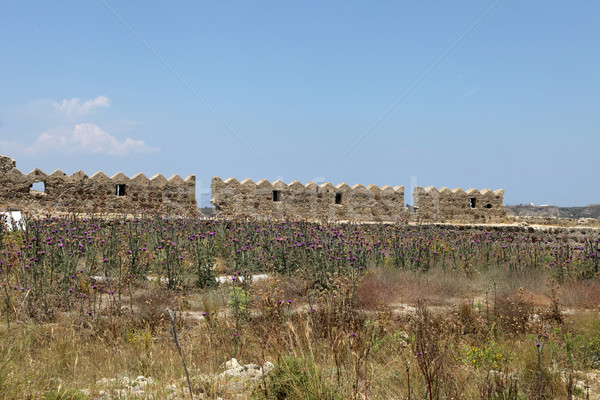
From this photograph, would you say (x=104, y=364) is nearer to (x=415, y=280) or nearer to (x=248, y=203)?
(x=415, y=280)

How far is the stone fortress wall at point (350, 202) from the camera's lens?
16312mm

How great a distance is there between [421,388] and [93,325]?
3.44 meters

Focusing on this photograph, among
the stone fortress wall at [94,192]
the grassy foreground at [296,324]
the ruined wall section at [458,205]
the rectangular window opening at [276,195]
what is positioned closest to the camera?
the grassy foreground at [296,324]

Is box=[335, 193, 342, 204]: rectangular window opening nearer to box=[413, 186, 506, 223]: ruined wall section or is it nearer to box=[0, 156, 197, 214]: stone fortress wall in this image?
box=[413, 186, 506, 223]: ruined wall section

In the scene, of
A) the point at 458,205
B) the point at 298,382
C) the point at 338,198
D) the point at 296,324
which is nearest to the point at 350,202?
the point at 338,198

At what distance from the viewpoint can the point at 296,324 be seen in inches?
187

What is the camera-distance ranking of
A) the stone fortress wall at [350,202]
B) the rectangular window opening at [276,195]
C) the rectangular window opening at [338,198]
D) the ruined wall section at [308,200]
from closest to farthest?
the ruined wall section at [308,200] → the stone fortress wall at [350,202] → the rectangular window opening at [276,195] → the rectangular window opening at [338,198]

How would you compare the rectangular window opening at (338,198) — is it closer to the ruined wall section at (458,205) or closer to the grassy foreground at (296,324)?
the ruined wall section at (458,205)

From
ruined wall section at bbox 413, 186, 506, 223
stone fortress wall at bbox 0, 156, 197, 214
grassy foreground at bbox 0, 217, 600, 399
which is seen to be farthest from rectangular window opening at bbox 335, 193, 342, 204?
grassy foreground at bbox 0, 217, 600, 399

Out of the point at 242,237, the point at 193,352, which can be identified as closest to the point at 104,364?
the point at 193,352

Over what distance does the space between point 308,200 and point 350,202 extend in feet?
5.52

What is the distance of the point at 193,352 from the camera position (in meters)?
4.35

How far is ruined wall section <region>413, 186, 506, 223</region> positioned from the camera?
18.6 metres

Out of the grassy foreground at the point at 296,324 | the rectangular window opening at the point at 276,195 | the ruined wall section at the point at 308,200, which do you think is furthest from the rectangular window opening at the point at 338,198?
the grassy foreground at the point at 296,324
